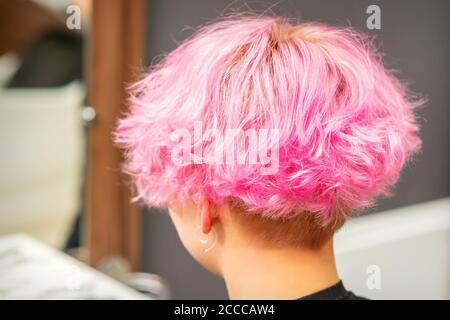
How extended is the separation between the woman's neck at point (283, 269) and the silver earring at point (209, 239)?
0.03 m

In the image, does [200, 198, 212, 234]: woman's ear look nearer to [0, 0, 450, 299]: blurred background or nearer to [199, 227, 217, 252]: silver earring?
[199, 227, 217, 252]: silver earring

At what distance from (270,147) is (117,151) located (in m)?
0.35

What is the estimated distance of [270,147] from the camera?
66 centimetres

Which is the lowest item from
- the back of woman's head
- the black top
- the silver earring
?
the black top

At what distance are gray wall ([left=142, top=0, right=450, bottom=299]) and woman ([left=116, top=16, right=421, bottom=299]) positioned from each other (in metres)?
0.13

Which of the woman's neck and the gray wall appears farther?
the gray wall

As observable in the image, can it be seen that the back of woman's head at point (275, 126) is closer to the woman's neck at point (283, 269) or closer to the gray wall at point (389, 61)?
the woman's neck at point (283, 269)

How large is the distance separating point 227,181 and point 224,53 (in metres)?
0.18

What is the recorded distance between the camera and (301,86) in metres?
0.66

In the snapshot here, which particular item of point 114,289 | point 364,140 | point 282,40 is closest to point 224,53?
point 282,40

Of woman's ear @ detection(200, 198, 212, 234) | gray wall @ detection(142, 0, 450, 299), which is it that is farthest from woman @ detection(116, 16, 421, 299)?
gray wall @ detection(142, 0, 450, 299)

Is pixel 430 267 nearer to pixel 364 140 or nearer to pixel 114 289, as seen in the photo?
pixel 364 140

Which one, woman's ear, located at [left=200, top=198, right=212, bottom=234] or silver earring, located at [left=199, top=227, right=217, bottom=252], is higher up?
woman's ear, located at [left=200, top=198, right=212, bottom=234]

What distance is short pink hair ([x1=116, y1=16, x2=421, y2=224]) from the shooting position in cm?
66
